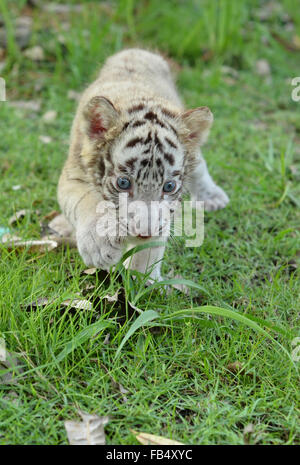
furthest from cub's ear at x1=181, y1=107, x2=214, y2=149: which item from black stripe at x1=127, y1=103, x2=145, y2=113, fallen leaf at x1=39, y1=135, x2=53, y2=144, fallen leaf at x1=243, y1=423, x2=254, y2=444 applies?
fallen leaf at x1=39, y1=135, x2=53, y2=144

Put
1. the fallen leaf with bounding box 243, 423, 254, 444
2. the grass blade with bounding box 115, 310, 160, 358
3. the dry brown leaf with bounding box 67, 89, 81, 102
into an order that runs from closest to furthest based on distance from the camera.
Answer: the fallen leaf with bounding box 243, 423, 254, 444
the grass blade with bounding box 115, 310, 160, 358
the dry brown leaf with bounding box 67, 89, 81, 102

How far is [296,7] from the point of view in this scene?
808 centimetres

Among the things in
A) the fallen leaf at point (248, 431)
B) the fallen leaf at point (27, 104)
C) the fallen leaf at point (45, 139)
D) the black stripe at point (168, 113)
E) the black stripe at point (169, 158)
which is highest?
the black stripe at point (168, 113)

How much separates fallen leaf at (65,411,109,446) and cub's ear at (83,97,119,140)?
5.63 feet

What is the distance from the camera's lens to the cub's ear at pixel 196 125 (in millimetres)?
3605

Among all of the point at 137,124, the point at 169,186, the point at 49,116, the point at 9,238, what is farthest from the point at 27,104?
the point at 169,186

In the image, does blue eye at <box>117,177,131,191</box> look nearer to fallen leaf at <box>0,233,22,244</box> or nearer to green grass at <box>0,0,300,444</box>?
green grass at <box>0,0,300,444</box>

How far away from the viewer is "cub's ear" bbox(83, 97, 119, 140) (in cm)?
335

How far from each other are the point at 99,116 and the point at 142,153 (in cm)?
41

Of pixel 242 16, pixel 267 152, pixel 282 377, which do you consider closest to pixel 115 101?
pixel 282 377

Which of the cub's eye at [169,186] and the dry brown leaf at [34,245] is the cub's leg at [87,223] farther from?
the cub's eye at [169,186]

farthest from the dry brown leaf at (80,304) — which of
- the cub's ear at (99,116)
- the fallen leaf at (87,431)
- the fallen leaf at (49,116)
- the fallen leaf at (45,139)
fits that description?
the fallen leaf at (49,116)

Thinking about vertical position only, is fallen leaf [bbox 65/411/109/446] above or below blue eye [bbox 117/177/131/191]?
below

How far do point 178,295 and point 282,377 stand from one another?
2.89ft
